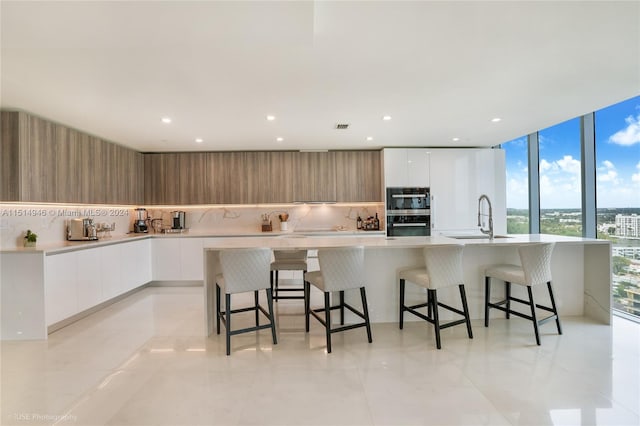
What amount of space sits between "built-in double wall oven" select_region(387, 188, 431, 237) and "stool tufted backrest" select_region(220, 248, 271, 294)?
3033 millimetres

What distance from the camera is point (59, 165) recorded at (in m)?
3.70

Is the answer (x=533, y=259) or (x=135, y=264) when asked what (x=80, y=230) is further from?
(x=533, y=259)

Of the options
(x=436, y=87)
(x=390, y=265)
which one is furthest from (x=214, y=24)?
(x=390, y=265)

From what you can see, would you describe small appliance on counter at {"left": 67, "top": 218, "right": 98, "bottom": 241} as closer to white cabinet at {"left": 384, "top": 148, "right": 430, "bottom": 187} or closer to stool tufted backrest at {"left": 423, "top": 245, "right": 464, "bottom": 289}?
stool tufted backrest at {"left": 423, "top": 245, "right": 464, "bottom": 289}

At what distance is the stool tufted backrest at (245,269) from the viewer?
8.84ft

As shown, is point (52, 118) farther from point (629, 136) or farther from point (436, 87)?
point (629, 136)

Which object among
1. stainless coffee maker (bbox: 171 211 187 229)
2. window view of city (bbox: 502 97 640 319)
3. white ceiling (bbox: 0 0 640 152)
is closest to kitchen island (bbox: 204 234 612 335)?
window view of city (bbox: 502 97 640 319)

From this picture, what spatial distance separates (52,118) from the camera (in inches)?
138

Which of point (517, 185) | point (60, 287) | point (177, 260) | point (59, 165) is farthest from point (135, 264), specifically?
point (517, 185)

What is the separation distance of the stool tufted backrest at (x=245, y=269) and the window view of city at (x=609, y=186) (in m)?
3.70

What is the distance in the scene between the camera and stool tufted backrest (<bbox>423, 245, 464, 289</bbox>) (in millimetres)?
2754

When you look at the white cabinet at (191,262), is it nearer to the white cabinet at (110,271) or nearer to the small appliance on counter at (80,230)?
the white cabinet at (110,271)

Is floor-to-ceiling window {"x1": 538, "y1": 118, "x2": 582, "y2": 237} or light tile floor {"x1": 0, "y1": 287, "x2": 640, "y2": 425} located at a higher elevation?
floor-to-ceiling window {"x1": 538, "y1": 118, "x2": 582, "y2": 237}

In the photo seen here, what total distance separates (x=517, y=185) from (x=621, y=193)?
5.53ft
